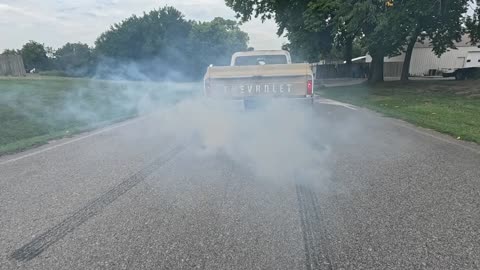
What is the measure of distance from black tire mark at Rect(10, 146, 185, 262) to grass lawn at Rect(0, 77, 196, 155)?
3153 millimetres

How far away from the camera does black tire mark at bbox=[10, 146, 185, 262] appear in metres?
2.76

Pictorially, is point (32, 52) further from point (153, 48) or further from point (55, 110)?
point (55, 110)

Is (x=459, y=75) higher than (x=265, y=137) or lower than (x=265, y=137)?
lower

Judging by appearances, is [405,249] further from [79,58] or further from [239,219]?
[79,58]

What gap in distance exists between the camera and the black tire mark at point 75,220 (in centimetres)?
276

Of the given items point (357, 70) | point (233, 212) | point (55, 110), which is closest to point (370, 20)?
point (55, 110)

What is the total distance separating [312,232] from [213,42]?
6508 centimetres

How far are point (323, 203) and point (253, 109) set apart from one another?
414cm

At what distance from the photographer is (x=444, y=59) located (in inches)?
1777

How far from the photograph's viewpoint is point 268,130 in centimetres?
764

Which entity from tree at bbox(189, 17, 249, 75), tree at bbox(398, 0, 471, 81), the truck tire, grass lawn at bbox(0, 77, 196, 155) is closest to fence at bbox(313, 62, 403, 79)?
the truck tire

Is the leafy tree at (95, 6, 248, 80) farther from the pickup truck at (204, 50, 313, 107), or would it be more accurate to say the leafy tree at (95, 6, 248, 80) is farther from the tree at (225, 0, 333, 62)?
the pickup truck at (204, 50, 313, 107)

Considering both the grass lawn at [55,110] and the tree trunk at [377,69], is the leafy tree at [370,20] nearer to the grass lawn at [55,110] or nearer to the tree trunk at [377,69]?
the tree trunk at [377,69]

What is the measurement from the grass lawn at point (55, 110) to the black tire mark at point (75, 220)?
3.15 metres
